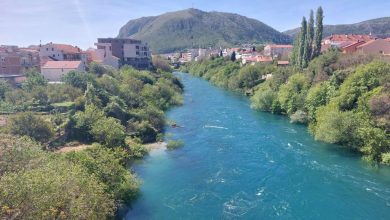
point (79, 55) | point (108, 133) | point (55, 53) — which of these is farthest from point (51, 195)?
point (79, 55)

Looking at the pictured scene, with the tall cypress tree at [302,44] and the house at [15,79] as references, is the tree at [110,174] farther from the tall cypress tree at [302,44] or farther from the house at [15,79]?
the tall cypress tree at [302,44]

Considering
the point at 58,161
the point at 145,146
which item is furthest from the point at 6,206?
the point at 145,146

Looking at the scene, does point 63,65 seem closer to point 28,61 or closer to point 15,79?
point 15,79

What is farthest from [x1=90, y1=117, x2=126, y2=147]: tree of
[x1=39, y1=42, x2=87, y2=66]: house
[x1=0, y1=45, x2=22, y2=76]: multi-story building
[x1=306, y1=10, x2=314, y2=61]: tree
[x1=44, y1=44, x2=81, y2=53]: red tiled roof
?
[x1=44, y1=44, x2=81, y2=53]: red tiled roof

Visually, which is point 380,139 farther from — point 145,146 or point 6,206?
point 6,206

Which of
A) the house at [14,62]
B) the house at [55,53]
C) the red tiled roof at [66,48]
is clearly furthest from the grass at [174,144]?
the red tiled roof at [66,48]
